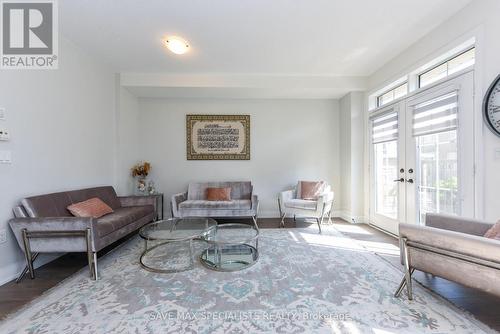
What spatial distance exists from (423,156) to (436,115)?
545mm

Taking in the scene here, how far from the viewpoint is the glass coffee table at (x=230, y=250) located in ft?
7.30

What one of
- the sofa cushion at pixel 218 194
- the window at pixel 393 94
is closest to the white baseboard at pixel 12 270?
the sofa cushion at pixel 218 194

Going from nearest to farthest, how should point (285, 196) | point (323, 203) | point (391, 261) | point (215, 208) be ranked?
point (391, 261) → point (323, 203) → point (215, 208) → point (285, 196)

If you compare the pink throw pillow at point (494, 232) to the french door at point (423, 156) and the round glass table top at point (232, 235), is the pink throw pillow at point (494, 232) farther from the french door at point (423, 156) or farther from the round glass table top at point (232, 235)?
the round glass table top at point (232, 235)

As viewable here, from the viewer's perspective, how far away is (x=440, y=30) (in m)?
2.50

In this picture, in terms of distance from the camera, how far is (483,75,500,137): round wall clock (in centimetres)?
192

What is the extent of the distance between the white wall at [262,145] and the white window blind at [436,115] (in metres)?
1.72

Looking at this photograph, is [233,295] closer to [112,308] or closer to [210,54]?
[112,308]

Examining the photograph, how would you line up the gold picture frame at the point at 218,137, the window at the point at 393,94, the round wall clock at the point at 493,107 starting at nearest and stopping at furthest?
the round wall clock at the point at 493,107 < the window at the point at 393,94 < the gold picture frame at the point at 218,137

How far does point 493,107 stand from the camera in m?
1.96

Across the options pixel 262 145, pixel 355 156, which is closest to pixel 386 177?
pixel 355 156

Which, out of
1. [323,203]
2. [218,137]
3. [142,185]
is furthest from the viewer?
[218,137]

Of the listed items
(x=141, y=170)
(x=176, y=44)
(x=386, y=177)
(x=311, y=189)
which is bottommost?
(x=311, y=189)

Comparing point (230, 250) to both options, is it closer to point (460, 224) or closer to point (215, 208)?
point (215, 208)
